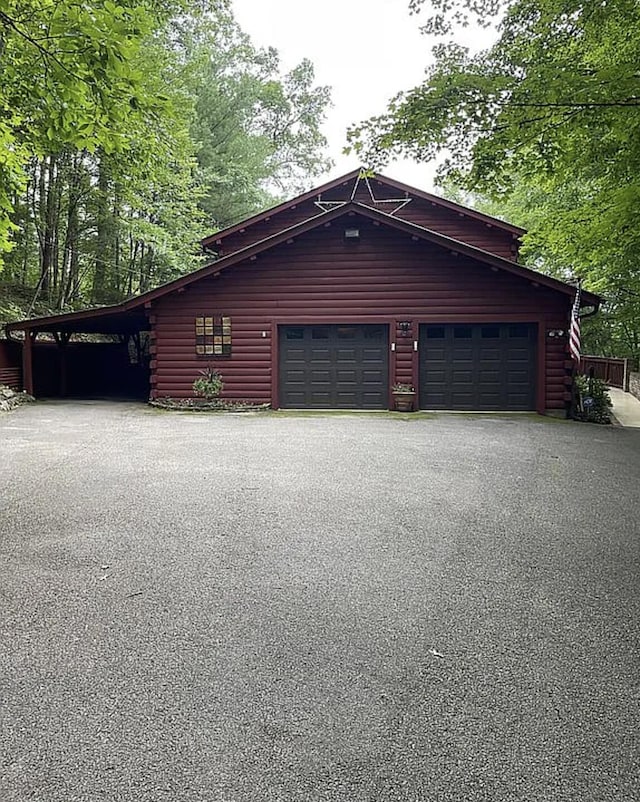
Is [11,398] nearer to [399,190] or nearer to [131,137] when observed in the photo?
[131,137]

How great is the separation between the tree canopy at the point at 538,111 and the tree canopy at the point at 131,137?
136 inches

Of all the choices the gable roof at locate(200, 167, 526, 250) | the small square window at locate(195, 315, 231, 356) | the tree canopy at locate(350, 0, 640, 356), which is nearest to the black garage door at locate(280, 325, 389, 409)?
the small square window at locate(195, 315, 231, 356)

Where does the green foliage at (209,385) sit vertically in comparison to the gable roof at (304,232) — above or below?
below

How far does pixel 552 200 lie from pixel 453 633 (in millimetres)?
16574

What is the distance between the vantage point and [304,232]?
45.0 ft

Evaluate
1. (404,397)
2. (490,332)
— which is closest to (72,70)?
(404,397)

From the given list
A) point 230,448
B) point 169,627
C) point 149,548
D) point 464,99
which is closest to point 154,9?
point 464,99

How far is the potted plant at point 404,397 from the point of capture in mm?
13375

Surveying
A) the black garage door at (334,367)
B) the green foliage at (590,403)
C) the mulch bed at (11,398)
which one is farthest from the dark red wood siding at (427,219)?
the mulch bed at (11,398)

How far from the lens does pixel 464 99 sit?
780cm

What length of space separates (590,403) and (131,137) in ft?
32.3

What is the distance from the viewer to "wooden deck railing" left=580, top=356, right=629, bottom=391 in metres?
21.6

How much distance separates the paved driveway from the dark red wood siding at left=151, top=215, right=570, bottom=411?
7.04 m

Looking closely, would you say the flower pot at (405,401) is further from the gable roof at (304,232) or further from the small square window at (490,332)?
the gable roof at (304,232)
